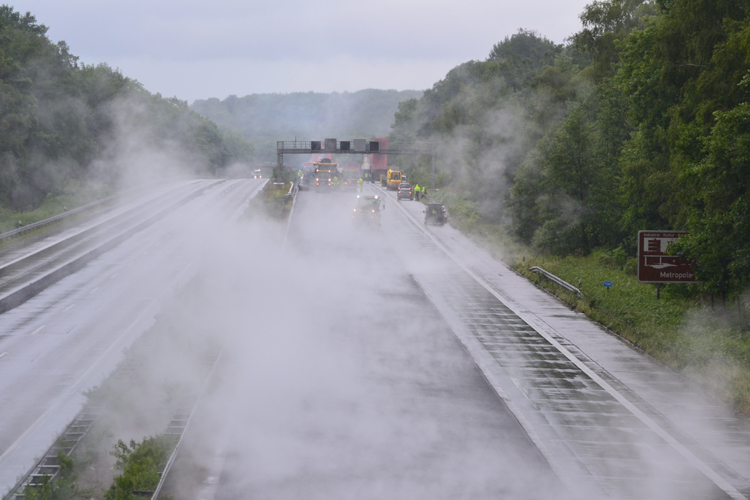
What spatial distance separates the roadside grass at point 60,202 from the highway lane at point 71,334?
14.3 metres

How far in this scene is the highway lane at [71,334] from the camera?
14.9 metres

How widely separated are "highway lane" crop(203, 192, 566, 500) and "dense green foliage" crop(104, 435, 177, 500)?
0.62 meters

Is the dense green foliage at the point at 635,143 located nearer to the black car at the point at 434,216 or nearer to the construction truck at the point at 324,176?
the black car at the point at 434,216

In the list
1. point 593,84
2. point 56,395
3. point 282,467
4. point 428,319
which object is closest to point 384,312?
point 428,319

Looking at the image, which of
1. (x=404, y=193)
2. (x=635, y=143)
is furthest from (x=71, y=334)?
(x=404, y=193)

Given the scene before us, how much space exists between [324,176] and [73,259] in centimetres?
4303

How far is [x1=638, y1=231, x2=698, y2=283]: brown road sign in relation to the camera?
19.1 meters

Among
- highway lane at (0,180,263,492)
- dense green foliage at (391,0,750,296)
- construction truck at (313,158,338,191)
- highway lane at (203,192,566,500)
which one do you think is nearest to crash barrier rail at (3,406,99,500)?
highway lane at (0,180,263,492)

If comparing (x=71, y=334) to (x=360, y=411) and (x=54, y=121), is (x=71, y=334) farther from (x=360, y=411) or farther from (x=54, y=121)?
(x=54, y=121)

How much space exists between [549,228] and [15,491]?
1250 inches

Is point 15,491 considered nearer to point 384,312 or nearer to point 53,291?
point 384,312

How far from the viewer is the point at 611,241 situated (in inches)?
1524

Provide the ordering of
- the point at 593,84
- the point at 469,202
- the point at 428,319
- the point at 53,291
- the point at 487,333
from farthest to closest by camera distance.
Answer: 1. the point at 469,202
2. the point at 593,84
3. the point at 53,291
4. the point at 428,319
5. the point at 487,333

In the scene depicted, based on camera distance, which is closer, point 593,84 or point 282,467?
point 282,467
